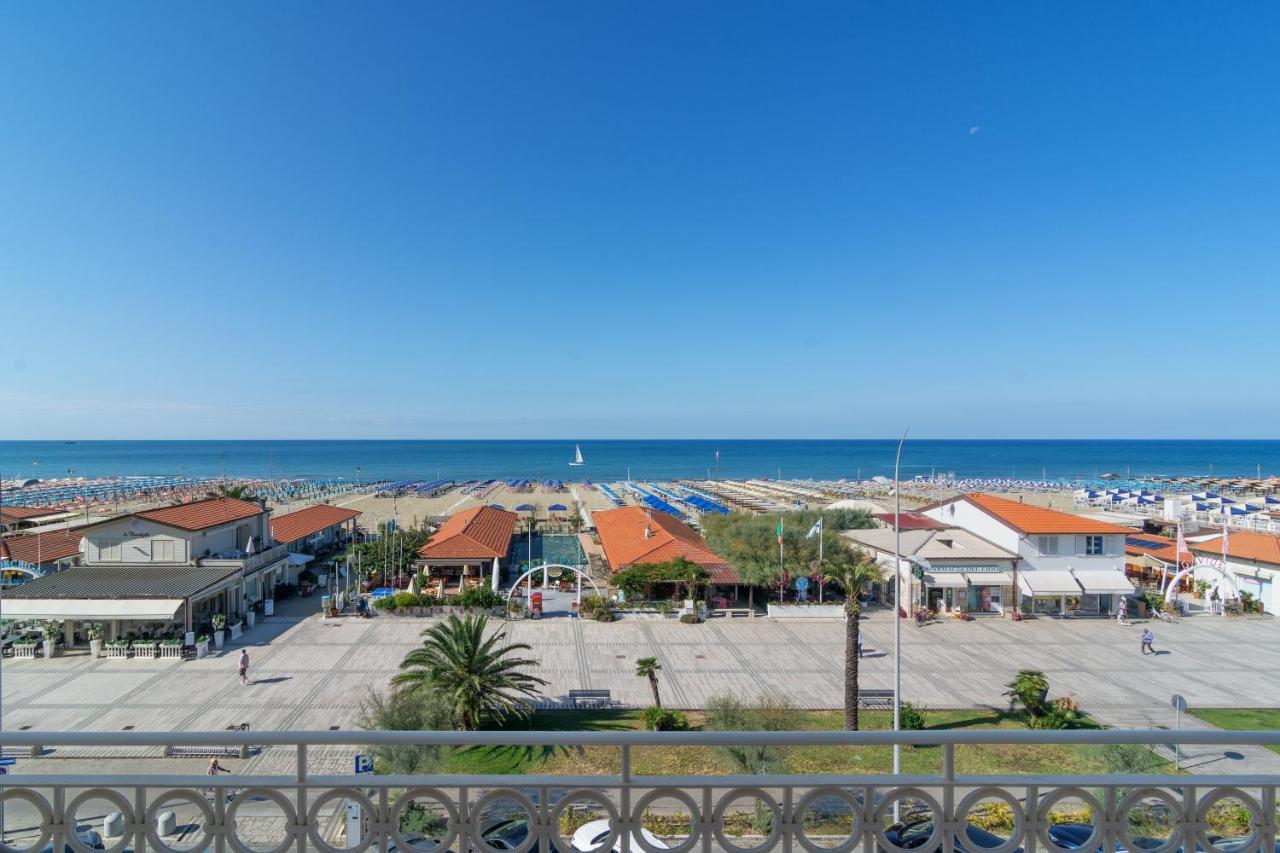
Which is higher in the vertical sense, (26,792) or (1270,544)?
(26,792)

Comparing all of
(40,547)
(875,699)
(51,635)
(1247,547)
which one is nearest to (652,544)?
(875,699)

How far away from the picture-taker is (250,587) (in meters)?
27.9

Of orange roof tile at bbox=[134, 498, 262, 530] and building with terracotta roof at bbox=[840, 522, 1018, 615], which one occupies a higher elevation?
orange roof tile at bbox=[134, 498, 262, 530]

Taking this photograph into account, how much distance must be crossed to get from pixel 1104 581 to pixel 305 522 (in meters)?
42.2

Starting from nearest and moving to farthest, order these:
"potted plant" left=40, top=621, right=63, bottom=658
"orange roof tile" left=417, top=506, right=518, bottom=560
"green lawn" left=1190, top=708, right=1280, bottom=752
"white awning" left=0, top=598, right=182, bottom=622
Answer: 1. "green lawn" left=1190, top=708, right=1280, bottom=752
2. "potted plant" left=40, top=621, right=63, bottom=658
3. "white awning" left=0, top=598, right=182, bottom=622
4. "orange roof tile" left=417, top=506, right=518, bottom=560

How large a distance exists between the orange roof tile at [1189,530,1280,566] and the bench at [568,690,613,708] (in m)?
30.9

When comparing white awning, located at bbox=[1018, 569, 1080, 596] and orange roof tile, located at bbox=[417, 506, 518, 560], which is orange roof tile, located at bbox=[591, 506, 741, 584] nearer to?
orange roof tile, located at bbox=[417, 506, 518, 560]

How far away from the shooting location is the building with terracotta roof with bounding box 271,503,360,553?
35500 millimetres

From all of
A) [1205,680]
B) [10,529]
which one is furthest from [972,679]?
[10,529]

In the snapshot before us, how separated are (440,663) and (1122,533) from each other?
97.5ft

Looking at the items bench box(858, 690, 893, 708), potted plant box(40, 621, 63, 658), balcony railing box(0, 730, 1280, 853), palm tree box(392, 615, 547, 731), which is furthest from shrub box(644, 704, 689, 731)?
potted plant box(40, 621, 63, 658)

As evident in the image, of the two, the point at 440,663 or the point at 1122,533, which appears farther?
the point at 1122,533

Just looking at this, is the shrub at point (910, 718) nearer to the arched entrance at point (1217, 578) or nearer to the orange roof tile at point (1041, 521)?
→ the orange roof tile at point (1041, 521)

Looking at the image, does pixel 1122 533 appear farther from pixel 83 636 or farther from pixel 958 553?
pixel 83 636
